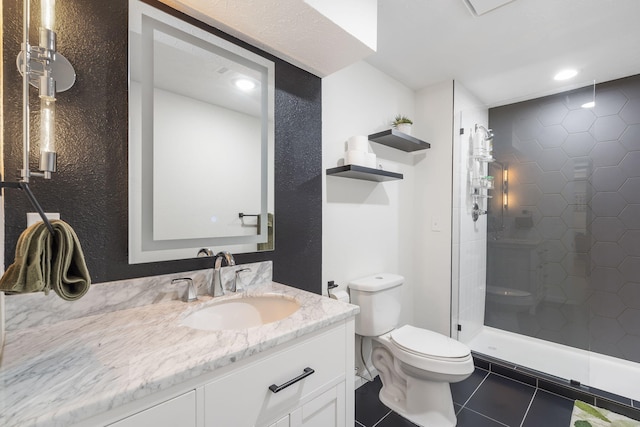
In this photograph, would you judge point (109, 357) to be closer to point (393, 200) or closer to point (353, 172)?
point (353, 172)

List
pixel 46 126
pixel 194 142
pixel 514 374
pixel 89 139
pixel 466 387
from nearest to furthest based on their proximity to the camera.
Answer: pixel 46 126, pixel 89 139, pixel 194 142, pixel 466 387, pixel 514 374

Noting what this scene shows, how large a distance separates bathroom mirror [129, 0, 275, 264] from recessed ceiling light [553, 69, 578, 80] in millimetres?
2379

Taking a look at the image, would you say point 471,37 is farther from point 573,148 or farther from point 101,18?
point 101,18

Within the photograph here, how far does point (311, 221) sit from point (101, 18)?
1244 mm

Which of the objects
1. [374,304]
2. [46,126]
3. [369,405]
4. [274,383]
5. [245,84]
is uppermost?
[245,84]

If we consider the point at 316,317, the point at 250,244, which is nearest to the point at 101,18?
the point at 250,244

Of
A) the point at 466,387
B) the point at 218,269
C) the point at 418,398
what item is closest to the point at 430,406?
the point at 418,398

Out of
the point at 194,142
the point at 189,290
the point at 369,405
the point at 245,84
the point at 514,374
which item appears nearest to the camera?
the point at 189,290

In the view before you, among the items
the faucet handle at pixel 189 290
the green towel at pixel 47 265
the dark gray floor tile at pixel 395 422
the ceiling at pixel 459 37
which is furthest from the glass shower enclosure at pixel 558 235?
the green towel at pixel 47 265

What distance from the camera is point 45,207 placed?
885 mm

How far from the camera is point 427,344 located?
1718mm

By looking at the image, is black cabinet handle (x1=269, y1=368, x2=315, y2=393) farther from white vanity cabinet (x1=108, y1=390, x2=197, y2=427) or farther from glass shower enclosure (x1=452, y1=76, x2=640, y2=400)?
glass shower enclosure (x1=452, y1=76, x2=640, y2=400)

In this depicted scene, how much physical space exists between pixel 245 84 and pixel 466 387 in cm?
248

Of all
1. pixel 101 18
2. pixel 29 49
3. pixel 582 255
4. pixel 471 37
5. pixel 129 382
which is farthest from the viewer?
pixel 582 255
